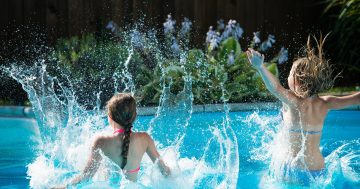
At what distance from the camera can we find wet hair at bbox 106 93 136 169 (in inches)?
135

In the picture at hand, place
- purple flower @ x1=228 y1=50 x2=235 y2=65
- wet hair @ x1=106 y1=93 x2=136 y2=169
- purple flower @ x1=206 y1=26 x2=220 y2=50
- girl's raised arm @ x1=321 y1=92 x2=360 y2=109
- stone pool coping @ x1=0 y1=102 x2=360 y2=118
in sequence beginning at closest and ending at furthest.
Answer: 1. wet hair @ x1=106 y1=93 x2=136 y2=169
2. girl's raised arm @ x1=321 y1=92 x2=360 y2=109
3. stone pool coping @ x1=0 y1=102 x2=360 y2=118
4. purple flower @ x1=228 y1=50 x2=235 y2=65
5. purple flower @ x1=206 y1=26 x2=220 y2=50

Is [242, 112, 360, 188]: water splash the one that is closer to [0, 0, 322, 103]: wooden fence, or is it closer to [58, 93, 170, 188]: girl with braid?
[58, 93, 170, 188]: girl with braid

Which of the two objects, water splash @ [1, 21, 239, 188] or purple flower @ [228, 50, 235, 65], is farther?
purple flower @ [228, 50, 235, 65]

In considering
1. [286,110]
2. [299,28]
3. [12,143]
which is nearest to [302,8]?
[299,28]

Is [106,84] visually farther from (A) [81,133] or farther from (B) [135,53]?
(A) [81,133]

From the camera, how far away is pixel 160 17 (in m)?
9.98

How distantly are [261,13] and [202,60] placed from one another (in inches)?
114

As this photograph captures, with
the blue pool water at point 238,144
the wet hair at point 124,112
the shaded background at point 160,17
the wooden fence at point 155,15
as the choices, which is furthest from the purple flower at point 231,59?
the wet hair at point 124,112

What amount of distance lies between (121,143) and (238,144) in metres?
2.62

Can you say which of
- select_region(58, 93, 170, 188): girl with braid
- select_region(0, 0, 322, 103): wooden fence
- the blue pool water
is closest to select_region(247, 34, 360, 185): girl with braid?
the blue pool water

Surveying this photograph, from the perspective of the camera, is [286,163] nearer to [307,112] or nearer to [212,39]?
[307,112]

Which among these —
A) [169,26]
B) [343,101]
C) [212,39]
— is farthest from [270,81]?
[169,26]

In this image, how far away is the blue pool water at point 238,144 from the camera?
449cm

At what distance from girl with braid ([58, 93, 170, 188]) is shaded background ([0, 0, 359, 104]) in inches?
214
